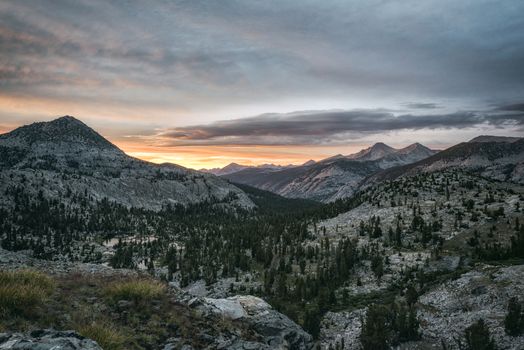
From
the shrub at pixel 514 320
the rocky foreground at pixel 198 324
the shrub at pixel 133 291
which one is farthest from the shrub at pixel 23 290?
the shrub at pixel 514 320

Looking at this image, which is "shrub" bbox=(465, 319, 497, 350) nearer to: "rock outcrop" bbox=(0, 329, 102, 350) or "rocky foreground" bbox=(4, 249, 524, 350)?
"rocky foreground" bbox=(4, 249, 524, 350)

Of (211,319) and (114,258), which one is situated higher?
(211,319)

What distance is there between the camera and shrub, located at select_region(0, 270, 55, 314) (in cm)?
1452

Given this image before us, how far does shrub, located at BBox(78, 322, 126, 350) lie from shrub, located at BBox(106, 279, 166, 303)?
3.58m

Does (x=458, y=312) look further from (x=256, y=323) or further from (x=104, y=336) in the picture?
(x=104, y=336)

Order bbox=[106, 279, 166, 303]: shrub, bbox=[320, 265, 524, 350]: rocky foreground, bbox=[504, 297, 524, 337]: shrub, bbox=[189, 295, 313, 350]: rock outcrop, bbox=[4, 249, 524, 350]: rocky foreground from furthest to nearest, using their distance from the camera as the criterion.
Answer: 1. bbox=[320, 265, 524, 350]: rocky foreground
2. bbox=[504, 297, 524, 337]: shrub
3. bbox=[189, 295, 313, 350]: rock outcrop
4. bbox=[106, 279, 166, 303]: shrub
5. bbox=[4, 249, 524, 350]: rocky foreground

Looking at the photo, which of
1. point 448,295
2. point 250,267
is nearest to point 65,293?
point 448,295

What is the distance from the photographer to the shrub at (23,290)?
14516 millimetres

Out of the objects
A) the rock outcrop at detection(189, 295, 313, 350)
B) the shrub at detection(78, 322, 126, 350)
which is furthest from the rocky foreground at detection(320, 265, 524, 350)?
the shrub at detection(78, 322, 126, 350)

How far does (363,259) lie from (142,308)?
65318 millimetres

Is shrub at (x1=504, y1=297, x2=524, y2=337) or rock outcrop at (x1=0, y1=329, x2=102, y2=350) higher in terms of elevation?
rock outcrop at (x1=0, y1=329, x2=102, y2=350)

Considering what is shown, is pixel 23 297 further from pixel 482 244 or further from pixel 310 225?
pixel 310 225

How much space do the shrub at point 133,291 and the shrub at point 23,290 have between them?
2885 mm

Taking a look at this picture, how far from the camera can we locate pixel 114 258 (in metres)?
120
